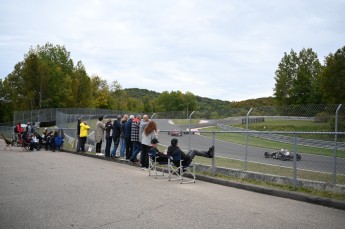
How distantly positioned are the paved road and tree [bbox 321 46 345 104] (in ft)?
129

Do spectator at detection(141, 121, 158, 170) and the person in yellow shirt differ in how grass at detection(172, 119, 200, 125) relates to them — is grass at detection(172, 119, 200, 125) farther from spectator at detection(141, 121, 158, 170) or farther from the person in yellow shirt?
the person in yellow shirt

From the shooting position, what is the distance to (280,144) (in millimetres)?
9500

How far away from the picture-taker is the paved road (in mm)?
5590

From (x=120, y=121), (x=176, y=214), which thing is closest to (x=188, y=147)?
(x=120, y=121)

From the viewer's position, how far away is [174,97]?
548 feet

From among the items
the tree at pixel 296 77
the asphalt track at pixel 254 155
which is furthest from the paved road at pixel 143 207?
the tree at pixel 296 77

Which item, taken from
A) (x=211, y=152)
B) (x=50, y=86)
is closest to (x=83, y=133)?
(x=211, y=152)

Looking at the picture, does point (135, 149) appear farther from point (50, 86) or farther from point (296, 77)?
→ point (50, 86)

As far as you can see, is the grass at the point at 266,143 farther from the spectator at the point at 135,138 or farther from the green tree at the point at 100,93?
the green tree at the point at 100,93

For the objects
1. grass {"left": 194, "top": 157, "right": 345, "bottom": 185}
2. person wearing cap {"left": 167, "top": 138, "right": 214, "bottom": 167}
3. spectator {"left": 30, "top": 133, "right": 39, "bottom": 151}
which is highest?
person wearing cap {"left": 167, "top": 138, "right": 214, "bottom": 167}

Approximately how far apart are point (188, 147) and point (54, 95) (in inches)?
2796

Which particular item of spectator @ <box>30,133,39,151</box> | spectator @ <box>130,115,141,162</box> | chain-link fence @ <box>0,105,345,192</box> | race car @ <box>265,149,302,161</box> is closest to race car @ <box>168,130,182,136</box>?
chain-link fence @ <box>0,105,345,192</box>

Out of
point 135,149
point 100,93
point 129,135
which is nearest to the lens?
point 135,149

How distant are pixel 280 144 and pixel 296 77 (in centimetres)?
6391
